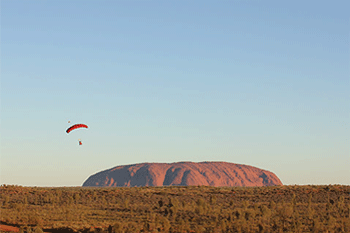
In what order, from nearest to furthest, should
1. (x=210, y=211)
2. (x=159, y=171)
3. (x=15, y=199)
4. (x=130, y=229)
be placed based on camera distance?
(x=130, y=229) → (x=210, y=211) → (x=15, y=199) → (x=159, y=171)

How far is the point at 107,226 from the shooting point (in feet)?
140

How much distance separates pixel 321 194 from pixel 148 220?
34.9 metres

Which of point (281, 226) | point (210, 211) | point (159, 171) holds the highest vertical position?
point (159, 171)

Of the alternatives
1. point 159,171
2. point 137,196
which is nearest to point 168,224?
point 137,196

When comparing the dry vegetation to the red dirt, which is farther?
the red dirt

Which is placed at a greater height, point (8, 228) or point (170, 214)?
point (170, 214)

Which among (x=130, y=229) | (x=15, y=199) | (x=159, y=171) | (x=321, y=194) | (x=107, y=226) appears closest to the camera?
(x=130, y=229)

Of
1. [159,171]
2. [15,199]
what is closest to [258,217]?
[15,199]

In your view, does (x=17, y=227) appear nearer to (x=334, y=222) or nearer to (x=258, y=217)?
(x=258, y=217)

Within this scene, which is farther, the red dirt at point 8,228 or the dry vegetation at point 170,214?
the red dirt at point 8,228

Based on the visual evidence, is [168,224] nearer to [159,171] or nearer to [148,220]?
[148,220]

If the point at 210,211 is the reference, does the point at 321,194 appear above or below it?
above

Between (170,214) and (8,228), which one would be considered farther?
(170,214)

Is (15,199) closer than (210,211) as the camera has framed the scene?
No
